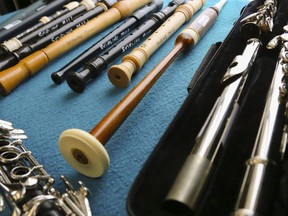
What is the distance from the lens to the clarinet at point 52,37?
876 mm

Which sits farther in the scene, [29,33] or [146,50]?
[29,33]

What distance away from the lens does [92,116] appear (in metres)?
0.74

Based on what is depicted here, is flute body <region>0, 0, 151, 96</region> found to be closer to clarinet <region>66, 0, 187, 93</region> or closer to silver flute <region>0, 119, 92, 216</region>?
clarinet <region>66, 0, 187, 93</region>

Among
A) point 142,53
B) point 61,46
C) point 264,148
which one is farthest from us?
point 61,46

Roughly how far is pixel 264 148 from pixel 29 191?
0.35 meters

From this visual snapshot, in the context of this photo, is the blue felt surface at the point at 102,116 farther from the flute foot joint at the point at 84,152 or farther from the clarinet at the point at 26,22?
the clarinet at the point at 26,22

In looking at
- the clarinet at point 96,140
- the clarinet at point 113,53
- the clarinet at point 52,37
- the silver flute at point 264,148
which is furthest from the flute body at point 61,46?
the silver flute at point 264,148

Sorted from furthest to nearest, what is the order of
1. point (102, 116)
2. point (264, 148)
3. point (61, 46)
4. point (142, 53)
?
point (61, 46) < point (142, 53) < point (102, 116) < point (264, 148)

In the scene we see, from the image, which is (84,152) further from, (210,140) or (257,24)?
(257,24)

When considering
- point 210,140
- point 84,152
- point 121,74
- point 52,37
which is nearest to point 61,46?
point 52,37

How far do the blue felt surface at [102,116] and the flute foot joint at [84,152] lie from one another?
4 centimetres

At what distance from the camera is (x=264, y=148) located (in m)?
0.44

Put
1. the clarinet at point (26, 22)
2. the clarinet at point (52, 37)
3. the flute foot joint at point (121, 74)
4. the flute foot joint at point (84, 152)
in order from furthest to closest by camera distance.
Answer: the clarinet at point (26, 22) → the clarinet at point (52, 37) → the flute foot joint at point (121, 74) → the flute foot joint at point (84, 152)

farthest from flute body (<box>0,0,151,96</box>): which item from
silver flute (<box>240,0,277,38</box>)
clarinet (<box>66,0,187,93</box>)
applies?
silver flute (<box>240,0,277,38</box>)
